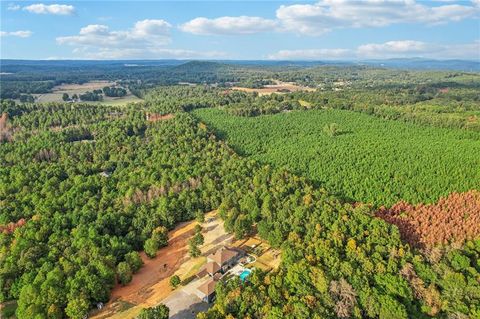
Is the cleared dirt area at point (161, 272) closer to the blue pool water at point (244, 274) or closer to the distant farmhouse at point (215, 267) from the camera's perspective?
the distant farmhouse at point (215, 267)

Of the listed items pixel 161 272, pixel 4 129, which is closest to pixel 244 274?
pixel 161 272

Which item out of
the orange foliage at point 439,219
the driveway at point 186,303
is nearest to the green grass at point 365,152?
the orange foliage at point 439,219

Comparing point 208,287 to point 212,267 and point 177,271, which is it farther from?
point 177,271

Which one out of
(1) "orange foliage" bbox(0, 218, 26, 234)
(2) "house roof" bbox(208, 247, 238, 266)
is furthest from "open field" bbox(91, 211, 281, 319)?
(1) "orange foliage" bbox(0, 218, 26, 234)

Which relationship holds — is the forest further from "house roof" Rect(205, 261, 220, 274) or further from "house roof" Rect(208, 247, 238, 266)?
"house roof" Rect(208, 247, 238, 266)

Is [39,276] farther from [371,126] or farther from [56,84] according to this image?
[56,84]
